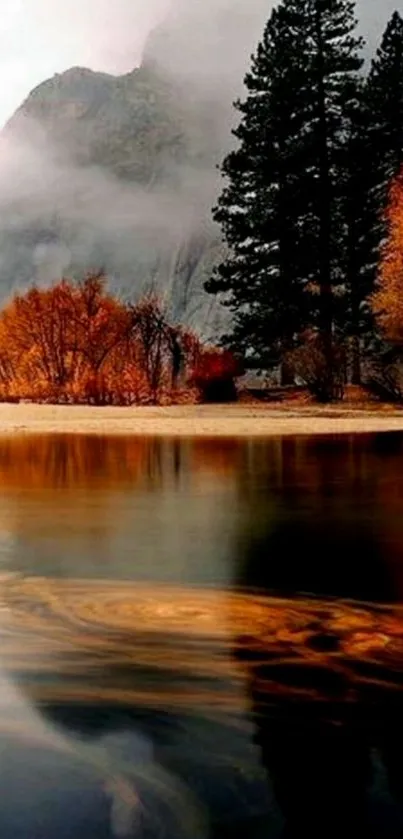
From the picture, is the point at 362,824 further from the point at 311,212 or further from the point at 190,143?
the point at 190,143

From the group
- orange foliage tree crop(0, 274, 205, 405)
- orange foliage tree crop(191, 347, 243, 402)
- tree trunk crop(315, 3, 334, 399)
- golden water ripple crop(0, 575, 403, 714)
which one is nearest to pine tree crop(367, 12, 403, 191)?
tree trunk crop(315, 3, 334, 399)

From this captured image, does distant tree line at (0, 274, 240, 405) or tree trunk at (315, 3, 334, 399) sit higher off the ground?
tree trunk at (315, 3, 334, 399)

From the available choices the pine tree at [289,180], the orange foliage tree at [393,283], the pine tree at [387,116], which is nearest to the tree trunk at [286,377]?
the pine tree at [289,180]

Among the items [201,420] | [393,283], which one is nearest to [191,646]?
[201,420]

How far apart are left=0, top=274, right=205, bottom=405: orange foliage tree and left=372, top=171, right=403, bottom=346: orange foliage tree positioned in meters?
5.44

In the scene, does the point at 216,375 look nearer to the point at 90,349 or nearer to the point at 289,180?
the point at 90,349

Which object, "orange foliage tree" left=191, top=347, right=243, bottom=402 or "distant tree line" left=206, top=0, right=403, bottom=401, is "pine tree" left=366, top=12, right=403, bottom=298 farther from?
"orange foliage tree" left=191, top=347, right=243, bottom=402

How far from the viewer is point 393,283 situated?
30.4 meters

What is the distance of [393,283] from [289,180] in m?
6.06

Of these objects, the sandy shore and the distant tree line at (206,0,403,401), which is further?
the distant tree line at (206,0,403,401)

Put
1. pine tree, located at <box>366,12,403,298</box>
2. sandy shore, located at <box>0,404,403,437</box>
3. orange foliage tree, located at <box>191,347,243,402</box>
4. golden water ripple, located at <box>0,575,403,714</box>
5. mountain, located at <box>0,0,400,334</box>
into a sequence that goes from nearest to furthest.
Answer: golden water ripple, located at <box>0,575,403,714</box>
sandy shore, located at <box>0,404,403,437</box>
orange foliage tree, located at <box>191,347,243,402</box>
pine tree, located at <box>366,12,403,298</box>
mountain, located at <box>0,0,400,334</box>

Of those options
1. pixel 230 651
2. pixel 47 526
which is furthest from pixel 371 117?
pixel 230 651

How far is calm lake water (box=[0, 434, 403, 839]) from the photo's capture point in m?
2.84

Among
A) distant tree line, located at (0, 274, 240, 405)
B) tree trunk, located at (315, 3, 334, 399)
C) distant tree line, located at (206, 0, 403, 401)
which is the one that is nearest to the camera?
distant tree line, located at (0, 274, 240, 405)
